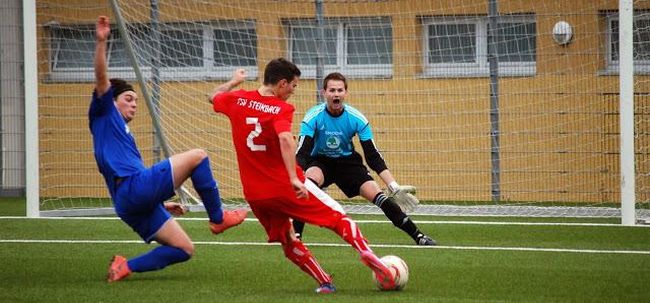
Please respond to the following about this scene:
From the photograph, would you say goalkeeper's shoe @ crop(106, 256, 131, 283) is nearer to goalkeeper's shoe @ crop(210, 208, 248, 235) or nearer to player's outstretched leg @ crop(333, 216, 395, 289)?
goalkeeper's shoe @ crop(210, 208, 248, 235)

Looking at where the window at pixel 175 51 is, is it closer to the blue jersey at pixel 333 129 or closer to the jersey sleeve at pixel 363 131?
the blue jersey at pixel 333 129

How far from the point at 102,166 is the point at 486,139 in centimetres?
923

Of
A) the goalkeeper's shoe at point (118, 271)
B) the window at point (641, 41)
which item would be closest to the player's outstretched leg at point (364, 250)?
the goalkeeper's shoe at point (118, 271)

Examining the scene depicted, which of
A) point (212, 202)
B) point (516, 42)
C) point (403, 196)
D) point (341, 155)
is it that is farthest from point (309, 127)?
point (516, 42)

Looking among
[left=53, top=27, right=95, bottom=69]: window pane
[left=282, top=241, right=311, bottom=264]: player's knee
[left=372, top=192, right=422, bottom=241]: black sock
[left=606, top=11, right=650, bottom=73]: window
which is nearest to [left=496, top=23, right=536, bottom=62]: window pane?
[left=606, top=11, right=650, bottom=73]: window

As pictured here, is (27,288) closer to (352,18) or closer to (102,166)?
(102,166)

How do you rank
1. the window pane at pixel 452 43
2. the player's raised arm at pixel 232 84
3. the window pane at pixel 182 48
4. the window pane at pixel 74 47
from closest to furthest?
1. the player's raised arm at pixel 232 84
2. the window pane at pixel 452 43
3. the window pane at pixel 182 48
4. the window pane at pixel 74 47

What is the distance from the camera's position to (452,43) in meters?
17.6

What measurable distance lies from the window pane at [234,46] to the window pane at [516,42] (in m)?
3.64

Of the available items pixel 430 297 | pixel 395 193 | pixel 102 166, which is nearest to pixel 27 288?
pixel 102 166

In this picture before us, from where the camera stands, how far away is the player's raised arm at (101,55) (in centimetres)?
855

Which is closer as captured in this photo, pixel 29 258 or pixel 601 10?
pixel 29 258

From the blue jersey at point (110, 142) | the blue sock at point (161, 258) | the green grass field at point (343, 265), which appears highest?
the blue jersey at point (110, 142)

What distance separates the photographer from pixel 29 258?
11125 millimetres
